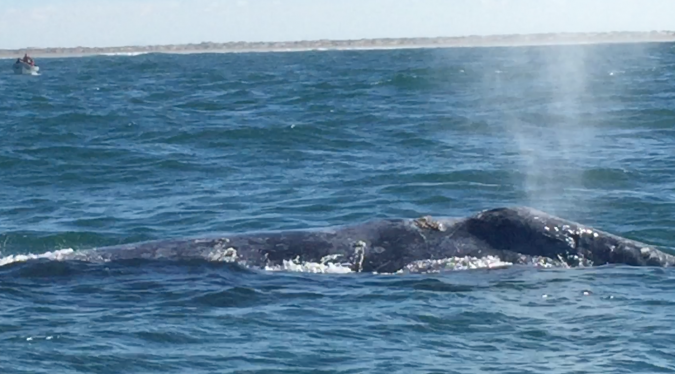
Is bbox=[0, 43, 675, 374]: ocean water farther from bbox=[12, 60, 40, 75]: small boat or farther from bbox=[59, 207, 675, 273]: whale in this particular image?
bbox=[12, 60, 40, 75]: small boat

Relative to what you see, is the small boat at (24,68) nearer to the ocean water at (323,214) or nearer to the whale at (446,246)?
the ocean water at (323,214)

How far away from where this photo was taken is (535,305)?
10.4 metres

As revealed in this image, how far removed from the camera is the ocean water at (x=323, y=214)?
908cm

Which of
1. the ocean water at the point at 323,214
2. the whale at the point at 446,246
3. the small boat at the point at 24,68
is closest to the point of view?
the ocean water at the point at 323,214

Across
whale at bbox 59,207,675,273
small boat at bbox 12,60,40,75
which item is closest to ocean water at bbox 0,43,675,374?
whale at bbox 59,207,675,273

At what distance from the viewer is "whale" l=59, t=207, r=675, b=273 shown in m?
11.7

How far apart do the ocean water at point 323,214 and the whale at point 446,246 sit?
21 cm

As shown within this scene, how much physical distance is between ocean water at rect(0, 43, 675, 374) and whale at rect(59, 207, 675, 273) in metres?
0.21

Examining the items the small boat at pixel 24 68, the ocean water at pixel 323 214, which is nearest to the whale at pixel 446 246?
the ocean water at pixel 323 214

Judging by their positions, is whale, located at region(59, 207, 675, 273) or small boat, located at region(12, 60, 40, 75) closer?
A: whale, located at region(59, 207, 675, 273)

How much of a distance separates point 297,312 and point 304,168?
12.6 m

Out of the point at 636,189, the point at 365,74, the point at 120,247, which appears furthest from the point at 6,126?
the point at 365,74

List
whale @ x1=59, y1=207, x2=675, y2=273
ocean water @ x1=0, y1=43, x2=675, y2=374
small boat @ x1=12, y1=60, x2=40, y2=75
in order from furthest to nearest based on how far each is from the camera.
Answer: small boat @ x1=12, y1=60, x2=40, y2=75 → whale @ x1=59, y1=207, x2=675, y2=273 → ocean water @ x1=0, y1=43, x2=675, y2=374

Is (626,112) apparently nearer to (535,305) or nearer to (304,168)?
(304,168)
